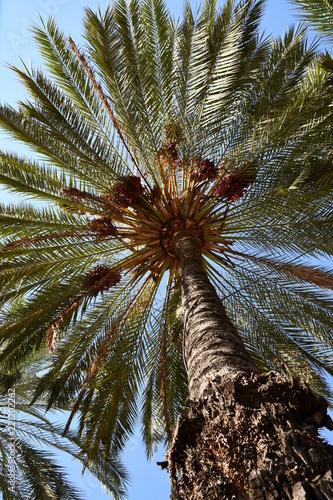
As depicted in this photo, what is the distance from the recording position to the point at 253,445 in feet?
8.04

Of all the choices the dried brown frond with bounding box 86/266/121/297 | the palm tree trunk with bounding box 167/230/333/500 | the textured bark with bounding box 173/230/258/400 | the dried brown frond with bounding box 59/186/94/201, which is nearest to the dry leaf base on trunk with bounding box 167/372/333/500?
the palm tree trunk with bounding box 167/230/333/500

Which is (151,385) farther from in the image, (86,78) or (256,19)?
(256,19)

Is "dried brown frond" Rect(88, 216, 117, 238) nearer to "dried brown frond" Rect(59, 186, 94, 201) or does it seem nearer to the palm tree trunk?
"dried brown frond" Rect(59, 186, 94, 201)

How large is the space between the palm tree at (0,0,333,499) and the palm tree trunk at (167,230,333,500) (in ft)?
9.25

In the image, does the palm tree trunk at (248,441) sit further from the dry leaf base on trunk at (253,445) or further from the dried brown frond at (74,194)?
the dried brown frond at (74,194)

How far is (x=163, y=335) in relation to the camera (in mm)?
6566

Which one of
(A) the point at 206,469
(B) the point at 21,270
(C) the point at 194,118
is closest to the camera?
(A) the point at 206,469

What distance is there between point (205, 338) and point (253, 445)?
146 centimetres

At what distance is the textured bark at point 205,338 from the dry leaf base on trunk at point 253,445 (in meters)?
0.33

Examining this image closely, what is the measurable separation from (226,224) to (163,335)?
68.7 inches

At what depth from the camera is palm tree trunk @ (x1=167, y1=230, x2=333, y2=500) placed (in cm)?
211

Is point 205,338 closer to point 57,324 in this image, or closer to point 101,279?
point 57,324

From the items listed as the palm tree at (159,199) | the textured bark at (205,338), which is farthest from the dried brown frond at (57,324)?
the textured bark at (205,338)

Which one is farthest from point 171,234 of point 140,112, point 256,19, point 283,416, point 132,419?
point 283,416
